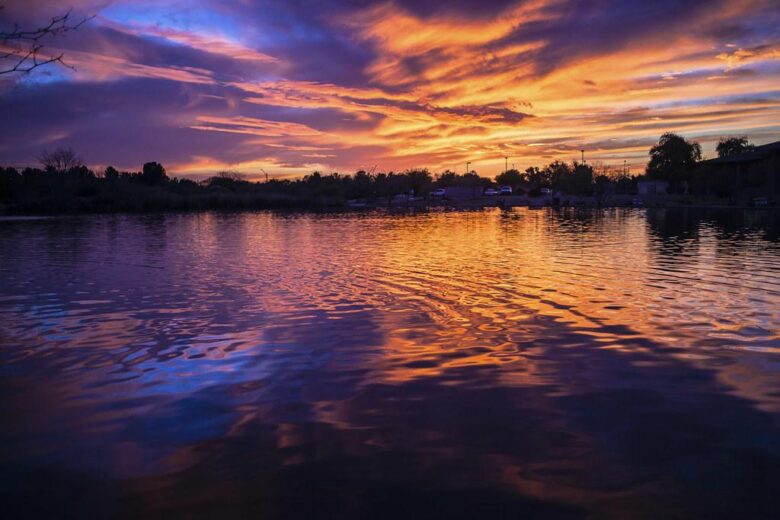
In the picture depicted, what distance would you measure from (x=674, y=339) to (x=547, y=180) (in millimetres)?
149714

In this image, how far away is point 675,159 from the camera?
328 feet

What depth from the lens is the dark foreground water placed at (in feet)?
14.2

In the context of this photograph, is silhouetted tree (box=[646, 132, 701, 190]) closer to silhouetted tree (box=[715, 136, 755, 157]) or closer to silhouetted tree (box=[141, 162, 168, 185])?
silhouetted tree (box=[715, 136, 755, 157])

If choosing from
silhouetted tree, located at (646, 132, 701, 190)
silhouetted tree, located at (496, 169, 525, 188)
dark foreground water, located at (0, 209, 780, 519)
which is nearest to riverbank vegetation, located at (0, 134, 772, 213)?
silhouetted tree, located at (646, 132, 701, 190)

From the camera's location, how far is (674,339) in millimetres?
8508

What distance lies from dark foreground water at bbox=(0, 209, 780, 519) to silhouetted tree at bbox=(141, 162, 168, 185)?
4604 inches

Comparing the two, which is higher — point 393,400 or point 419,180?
point 419,180

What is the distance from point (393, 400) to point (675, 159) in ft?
358

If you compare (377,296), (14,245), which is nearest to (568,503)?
(377,296)

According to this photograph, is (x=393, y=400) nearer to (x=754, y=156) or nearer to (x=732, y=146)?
(x=754, y=156)

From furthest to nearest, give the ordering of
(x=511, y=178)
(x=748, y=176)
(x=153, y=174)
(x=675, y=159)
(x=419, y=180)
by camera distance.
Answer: (x=511, y=178)
(x=419, y=180)
(x=153, y=174)
(x=675, y=159)
(x=748, y=176)

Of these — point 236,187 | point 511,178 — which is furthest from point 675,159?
point 236,187

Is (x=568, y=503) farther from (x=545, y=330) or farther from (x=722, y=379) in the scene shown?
(x=545, y=330)

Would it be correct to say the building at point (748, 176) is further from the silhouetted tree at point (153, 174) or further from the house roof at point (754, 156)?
the silhouetted tree at point (153, 174)
